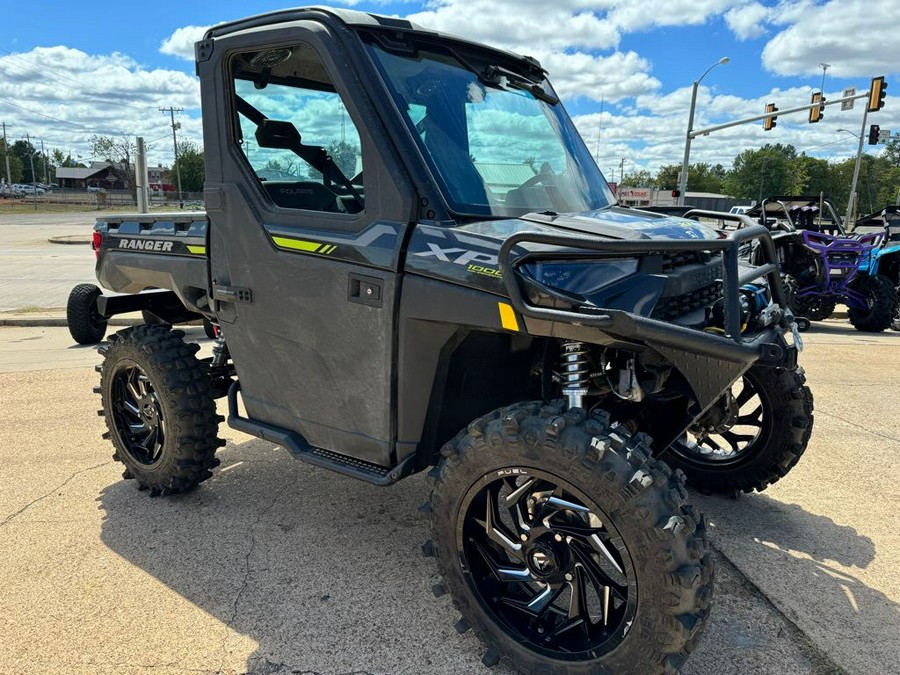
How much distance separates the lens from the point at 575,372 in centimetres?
247

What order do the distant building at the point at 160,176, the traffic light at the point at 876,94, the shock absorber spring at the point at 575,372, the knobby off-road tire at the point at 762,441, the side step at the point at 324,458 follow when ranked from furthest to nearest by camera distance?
the distant building at the point at 160,176 < the traffic light at the point at 876,94 < the knobby off-road tire at the point at 762,441 < the side step at the point at 324,458 < the shock absorber spring at the point at 575,372

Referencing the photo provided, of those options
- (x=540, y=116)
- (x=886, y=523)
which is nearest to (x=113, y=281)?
(x=540, y=116)

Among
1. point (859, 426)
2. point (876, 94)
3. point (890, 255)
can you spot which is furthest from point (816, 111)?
point (859, 426)

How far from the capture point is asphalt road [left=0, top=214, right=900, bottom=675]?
2.62m

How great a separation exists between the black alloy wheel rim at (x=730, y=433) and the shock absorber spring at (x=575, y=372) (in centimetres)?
102

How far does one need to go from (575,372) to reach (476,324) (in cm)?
40

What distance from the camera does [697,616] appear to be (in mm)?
2139

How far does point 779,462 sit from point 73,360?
22.7 ft

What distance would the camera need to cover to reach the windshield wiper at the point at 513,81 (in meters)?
3.10

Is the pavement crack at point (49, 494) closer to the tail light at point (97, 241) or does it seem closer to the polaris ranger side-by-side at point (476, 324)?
the polaris ranger side-by-side at point (476, 324)

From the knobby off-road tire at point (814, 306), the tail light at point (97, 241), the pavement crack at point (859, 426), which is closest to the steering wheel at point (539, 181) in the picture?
the tail light at point (97, 241)

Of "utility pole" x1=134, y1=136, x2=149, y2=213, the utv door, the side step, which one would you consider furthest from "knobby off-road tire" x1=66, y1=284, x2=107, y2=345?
the utv door

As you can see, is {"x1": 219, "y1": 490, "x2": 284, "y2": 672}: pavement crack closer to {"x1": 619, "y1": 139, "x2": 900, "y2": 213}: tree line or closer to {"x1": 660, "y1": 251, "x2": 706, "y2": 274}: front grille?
{"x1": 660, "y1": 251, "x2": 706, "y2": 274}: front grille

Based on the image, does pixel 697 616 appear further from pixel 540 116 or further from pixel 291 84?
pixel 291 84
